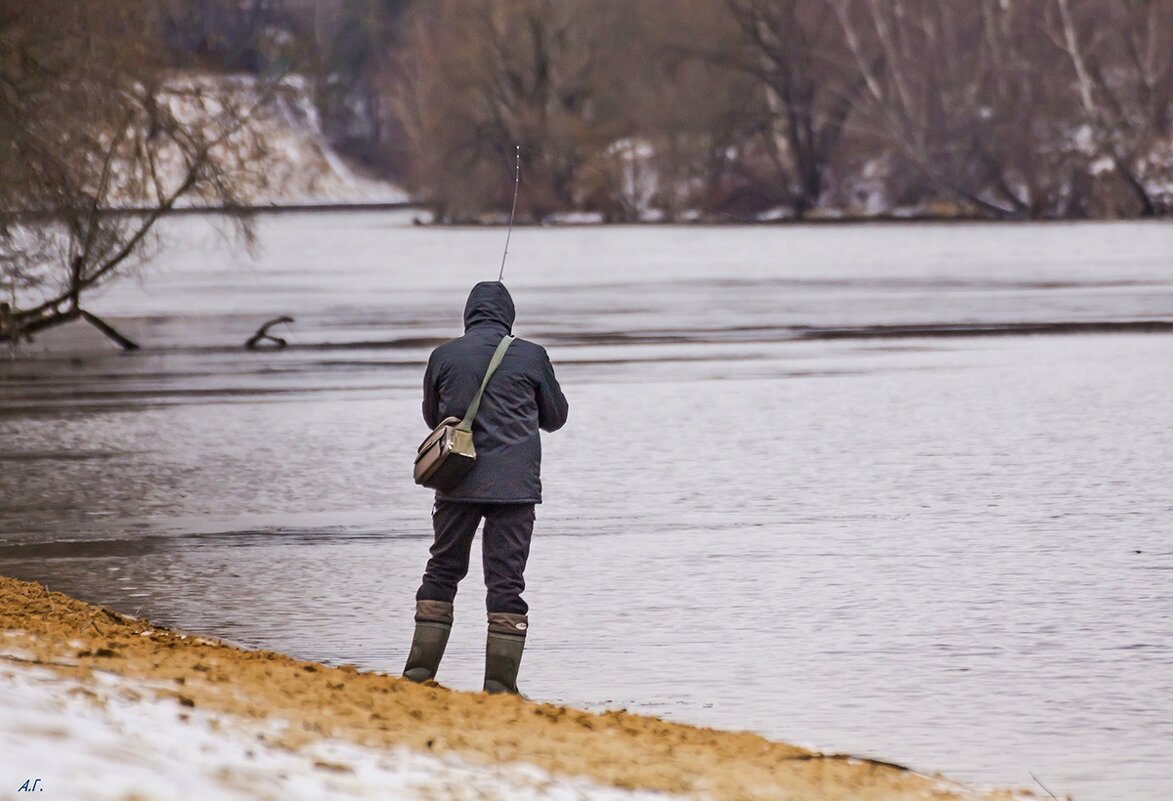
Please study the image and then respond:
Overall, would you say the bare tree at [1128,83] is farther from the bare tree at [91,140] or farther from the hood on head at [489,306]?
the hood on head at [489,306]

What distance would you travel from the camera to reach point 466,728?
6637 mm

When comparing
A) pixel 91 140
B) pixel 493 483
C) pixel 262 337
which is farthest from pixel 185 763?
pixel 262 337

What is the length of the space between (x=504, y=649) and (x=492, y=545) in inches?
15.2

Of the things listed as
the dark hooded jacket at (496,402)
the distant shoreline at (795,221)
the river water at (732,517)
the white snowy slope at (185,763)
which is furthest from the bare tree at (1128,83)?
the white snowy slope at (185,763)

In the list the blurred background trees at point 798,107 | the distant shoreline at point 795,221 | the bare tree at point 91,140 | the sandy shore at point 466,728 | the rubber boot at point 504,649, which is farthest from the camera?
the blurred background trees at point 798,107

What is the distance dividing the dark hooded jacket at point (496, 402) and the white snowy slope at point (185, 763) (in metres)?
1.65

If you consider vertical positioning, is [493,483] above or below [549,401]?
below

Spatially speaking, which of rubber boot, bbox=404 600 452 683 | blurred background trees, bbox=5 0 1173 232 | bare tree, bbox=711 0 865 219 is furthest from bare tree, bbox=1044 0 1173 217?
rubber boot, bbox=404 600 452 683

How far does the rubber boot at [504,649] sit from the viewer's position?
7789 millimetres

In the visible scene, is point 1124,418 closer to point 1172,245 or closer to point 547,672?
point 547,672

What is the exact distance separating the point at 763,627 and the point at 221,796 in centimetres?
458

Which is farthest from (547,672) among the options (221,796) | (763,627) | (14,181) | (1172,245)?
(1172,245)

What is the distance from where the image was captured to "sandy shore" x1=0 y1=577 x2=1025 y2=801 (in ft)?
20.2

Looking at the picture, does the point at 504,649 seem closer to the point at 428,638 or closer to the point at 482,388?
the point at 428,638
